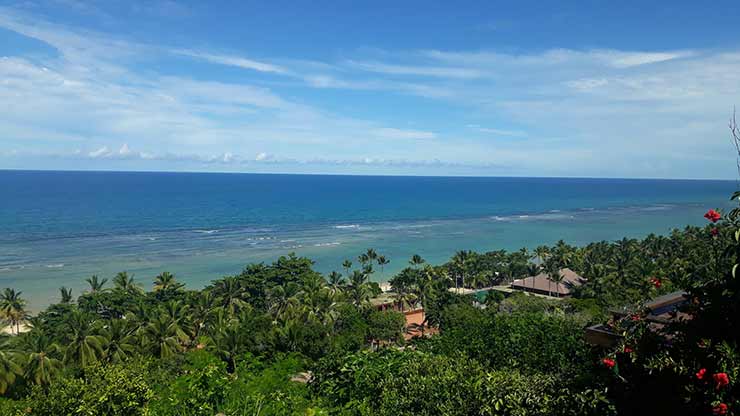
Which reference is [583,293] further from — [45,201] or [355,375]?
[45,201]

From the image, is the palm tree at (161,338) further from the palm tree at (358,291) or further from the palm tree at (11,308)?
the palm tree at (358,291)

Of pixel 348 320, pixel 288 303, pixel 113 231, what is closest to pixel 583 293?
pixel 348 320

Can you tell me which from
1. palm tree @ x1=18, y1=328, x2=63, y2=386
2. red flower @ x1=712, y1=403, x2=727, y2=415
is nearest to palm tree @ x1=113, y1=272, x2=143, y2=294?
palm tree @ x1=18, y1=328, x2=63, y2=386

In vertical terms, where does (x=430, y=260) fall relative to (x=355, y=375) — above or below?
below

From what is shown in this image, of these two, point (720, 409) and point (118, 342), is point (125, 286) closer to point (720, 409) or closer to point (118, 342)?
point (118, 342)

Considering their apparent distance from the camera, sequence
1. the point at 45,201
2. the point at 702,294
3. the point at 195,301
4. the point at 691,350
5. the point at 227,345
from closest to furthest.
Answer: the point at 691,350 → the point at 702,294 → the point at 227,345 → the point at 195,301 → the point at 45,201

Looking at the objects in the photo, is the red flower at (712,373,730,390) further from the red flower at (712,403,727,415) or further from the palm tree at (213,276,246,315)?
the palm tree at (213,276,246,315)
